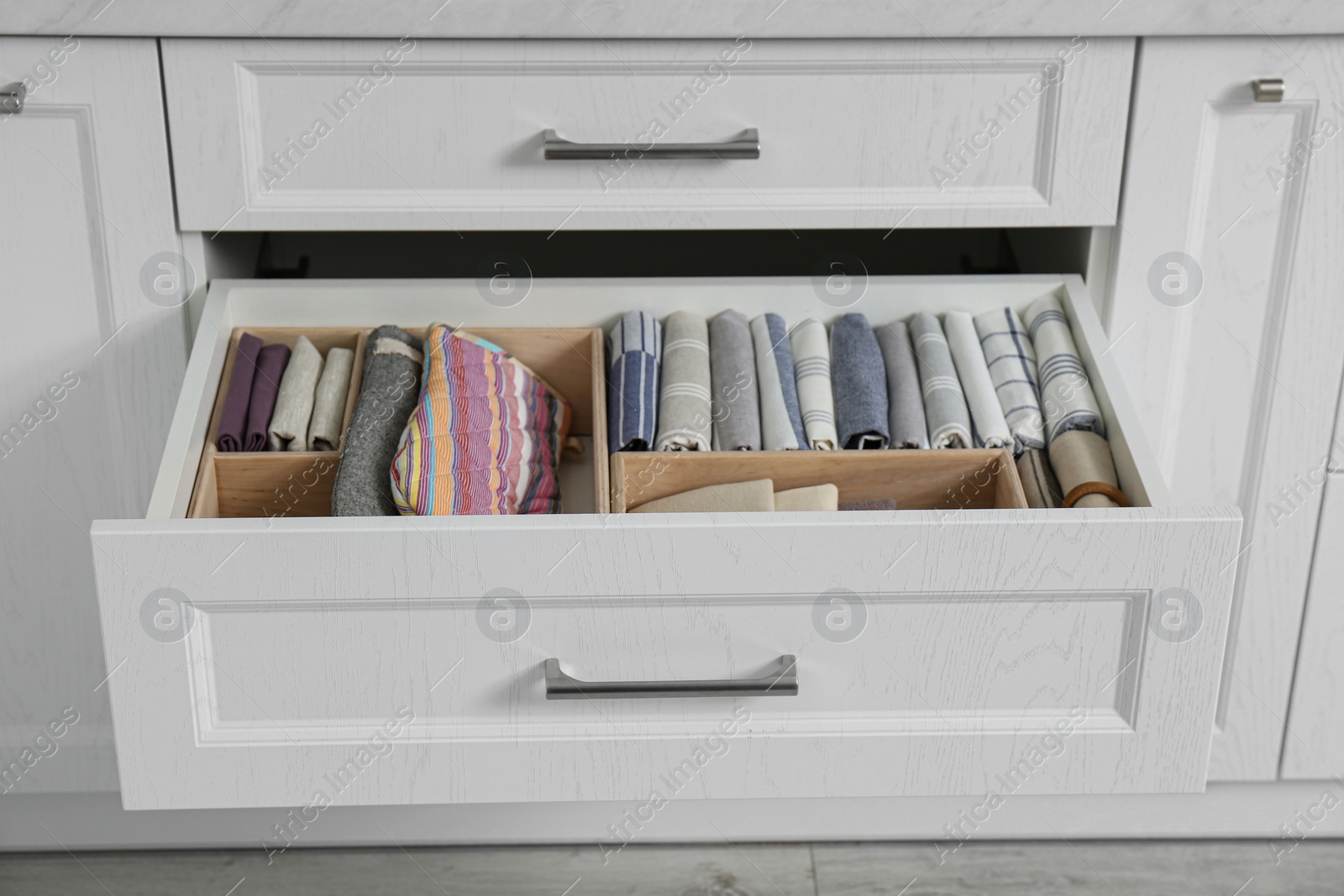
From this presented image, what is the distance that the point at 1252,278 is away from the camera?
102 centimetres

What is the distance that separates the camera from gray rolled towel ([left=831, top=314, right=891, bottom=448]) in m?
0.99

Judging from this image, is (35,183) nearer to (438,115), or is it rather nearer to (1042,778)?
(438,115)

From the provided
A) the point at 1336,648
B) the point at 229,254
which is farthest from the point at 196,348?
the point at 1336,648

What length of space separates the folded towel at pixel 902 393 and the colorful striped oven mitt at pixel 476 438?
0.27 meters

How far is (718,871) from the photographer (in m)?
1.29

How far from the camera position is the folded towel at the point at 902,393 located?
982 millimetres

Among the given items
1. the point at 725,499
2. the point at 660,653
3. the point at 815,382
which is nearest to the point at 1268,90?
the point at 815,382

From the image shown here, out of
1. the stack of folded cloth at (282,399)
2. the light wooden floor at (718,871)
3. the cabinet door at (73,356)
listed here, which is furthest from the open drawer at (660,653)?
the light wooden floor at (718,871)

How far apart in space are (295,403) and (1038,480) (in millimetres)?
573

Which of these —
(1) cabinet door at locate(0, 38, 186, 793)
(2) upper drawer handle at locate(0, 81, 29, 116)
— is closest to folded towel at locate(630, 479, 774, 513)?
(1) cabinet door at locate(0, 38, 186, 793)

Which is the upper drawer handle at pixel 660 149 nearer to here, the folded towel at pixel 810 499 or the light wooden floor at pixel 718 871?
the folded towel at pixel 810 499

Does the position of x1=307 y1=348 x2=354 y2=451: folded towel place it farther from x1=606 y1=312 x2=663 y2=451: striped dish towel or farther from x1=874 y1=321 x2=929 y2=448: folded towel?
x1=874 y1=321 x2=929 y2=448: folded towel

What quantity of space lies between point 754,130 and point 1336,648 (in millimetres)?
717

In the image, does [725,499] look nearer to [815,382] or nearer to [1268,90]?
[815,382]
